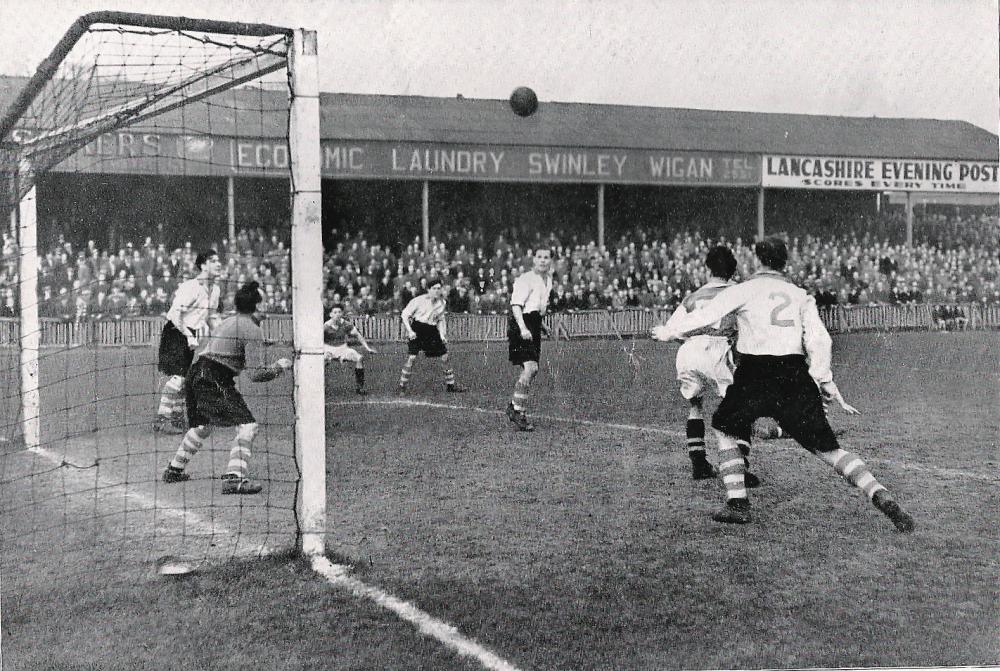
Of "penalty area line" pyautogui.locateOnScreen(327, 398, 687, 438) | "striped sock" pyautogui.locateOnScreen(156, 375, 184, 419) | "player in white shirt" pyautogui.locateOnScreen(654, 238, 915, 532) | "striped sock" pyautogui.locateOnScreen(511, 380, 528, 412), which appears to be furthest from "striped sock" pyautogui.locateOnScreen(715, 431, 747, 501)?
"striped sock" pyautogui.locateOnScreen(156, 375, 184, 419)

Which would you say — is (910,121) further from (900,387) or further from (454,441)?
Result: (454,441)

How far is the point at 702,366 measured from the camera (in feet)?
23.5

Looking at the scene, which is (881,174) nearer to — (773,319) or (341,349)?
(341,349)

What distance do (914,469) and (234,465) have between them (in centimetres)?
491

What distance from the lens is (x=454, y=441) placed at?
28.1 ft

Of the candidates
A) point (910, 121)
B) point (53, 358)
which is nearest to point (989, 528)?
point (53, 358)

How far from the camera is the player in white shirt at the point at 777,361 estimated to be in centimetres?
547

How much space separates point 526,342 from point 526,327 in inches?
6.4

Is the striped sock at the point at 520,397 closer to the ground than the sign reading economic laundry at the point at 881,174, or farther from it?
closer to the ground

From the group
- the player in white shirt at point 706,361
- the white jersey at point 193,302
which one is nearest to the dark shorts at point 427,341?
the white jersey at point 193,302

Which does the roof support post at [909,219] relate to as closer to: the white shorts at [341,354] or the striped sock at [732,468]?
the white shorts at [341,354]

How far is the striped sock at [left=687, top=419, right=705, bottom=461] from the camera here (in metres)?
6.88

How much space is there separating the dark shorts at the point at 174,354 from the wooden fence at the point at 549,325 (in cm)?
599

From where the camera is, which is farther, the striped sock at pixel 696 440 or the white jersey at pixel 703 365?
the white jersey at pixel 703 365
